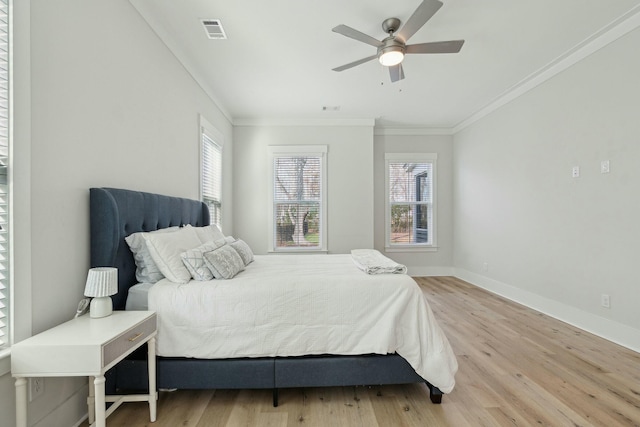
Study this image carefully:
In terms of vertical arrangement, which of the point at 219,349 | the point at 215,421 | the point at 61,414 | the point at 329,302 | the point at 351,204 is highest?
the point at 351,204

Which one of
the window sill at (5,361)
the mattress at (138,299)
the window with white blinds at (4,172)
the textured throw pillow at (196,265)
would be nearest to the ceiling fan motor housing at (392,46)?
the textured throw pillow at (196,265)

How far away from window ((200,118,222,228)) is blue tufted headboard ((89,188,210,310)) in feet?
4.42

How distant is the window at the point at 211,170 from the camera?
360cm

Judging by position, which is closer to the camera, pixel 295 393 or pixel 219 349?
pixel 219 349

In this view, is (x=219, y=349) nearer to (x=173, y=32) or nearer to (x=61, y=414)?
(x=61, y=414)

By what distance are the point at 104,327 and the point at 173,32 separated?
2511mm

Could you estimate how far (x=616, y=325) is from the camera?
2.67m

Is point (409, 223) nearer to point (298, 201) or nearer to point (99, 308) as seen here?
point (298, 201)

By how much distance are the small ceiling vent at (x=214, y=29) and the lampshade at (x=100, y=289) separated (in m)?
2.14

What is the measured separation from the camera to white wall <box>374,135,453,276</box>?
5574 millimetres

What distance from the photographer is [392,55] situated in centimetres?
254

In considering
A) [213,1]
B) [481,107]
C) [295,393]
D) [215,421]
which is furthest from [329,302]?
[481,107]

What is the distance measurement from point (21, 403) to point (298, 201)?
4069mm

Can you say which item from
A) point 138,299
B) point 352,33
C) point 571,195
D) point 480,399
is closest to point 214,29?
point 352,33
